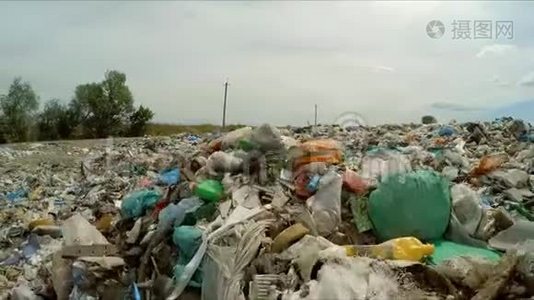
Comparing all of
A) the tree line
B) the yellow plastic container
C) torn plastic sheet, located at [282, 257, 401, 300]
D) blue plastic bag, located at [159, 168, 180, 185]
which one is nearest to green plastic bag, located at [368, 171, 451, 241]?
the yellow plastic container

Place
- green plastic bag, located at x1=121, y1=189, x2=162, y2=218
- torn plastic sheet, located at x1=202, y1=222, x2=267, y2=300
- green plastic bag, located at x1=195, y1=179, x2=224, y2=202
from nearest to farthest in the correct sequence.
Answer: torn plastic sheet, located at x1=202, y1=222, x2=267, y2=300, green plastic bag, located at x1=195, y1=179, x2=224, y2=202, green plastic bag, located at x1=121, y1=189, x2=162, y2=218

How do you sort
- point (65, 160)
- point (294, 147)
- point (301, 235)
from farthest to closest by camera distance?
point (65, 160), point (294, 147), point (301, 235)

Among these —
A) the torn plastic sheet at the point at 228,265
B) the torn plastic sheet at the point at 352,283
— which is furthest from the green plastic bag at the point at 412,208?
the torn plastic sheet at the point at 228,265

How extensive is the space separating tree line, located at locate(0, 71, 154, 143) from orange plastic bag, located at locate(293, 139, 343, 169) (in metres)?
18.5

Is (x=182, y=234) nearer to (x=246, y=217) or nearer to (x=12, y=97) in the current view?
(x=246, y=217)

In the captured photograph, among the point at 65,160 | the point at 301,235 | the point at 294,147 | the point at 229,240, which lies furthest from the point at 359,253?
the point at 65,160

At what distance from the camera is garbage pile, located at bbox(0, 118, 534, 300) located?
10.0 ft

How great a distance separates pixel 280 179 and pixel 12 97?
20.5m

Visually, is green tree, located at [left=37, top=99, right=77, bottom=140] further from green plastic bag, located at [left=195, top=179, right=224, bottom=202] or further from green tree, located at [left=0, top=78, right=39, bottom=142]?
green plastic bag, located at [left=195, top=179, right=224, bottom=202]

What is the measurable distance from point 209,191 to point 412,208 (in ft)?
4.85

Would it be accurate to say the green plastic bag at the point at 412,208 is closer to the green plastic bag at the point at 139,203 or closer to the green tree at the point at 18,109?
the green plastic bag at the point at 139,203

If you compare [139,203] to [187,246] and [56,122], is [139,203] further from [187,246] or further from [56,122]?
[56,122]

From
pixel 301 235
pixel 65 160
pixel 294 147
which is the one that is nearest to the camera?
pixel 301 235

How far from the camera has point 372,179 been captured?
14.0 ft
